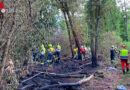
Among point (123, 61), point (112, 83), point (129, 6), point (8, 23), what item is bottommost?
point (112, 83)

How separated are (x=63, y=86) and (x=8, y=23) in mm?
4355

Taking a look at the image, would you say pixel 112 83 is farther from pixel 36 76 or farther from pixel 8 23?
pixel 8 23

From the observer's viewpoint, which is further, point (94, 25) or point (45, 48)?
point (94, 25)

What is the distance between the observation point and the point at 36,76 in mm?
8648

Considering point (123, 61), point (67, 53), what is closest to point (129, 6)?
point (67, 53)

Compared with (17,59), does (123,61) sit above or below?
below

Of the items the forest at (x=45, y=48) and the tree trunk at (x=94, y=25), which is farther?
the tree trunk at (x=94, y=25)

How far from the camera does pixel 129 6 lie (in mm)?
36500

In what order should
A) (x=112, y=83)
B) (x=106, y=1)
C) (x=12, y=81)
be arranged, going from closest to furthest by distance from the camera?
1. (x=12, y=81)
2. (x=112, y=83)
3. (x=106, y=1)

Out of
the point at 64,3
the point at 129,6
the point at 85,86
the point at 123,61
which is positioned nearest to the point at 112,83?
the point at 85,86

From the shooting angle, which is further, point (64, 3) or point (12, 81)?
point (64, 3)

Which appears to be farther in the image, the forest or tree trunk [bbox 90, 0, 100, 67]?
tree trunk [bbox 90, 0, 100, 67]

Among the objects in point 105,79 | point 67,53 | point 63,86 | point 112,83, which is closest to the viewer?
point 63,86

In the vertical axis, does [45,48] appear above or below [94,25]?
below
